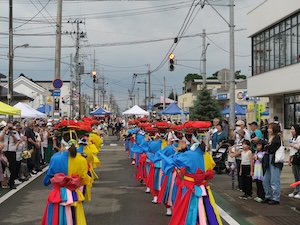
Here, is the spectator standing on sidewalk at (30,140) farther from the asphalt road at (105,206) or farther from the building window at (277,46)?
the building window at (277,46)

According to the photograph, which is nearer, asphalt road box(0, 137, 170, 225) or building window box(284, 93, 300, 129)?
asphalt road box(0, 137, 170, 225)

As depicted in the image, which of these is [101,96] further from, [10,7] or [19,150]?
[19,150]

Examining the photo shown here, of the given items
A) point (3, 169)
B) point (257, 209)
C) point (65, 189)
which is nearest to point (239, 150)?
Answer: point (257, 209)

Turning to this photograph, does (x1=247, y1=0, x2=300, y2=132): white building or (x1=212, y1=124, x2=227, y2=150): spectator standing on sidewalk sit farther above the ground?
(x1=247, y1=0, x2=300, y2=132): white building

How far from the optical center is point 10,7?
2216 cm

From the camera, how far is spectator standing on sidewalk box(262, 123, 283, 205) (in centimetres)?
960

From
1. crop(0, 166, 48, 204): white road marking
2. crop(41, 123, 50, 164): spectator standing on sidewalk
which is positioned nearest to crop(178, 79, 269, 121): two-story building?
Answer: crop(41, 123, 50, 164): spectator standing on sidewalk

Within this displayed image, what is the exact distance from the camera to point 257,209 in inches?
368

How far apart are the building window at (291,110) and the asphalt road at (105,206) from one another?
49.0 feet

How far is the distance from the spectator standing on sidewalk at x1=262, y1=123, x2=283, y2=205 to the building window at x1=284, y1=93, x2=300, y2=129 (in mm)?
15851

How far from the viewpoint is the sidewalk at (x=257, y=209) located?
27.3 feet

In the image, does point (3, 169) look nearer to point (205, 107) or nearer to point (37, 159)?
point (37, 159)

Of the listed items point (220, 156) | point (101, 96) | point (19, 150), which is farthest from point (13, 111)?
point (101, 96)

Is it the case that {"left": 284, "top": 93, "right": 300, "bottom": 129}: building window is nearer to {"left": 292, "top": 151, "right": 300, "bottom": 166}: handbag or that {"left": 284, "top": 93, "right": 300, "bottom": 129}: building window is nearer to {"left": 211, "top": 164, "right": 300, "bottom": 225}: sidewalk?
{"left": 211, "top": 164, "right": 300, "bottom": 225}: sidewalk
